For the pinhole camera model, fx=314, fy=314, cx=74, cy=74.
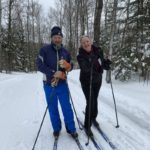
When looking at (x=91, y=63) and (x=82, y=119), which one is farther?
(x=82, y=119)

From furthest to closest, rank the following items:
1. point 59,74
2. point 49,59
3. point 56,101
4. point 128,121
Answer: point 128,121 → point 56,101 → point 49,59 → point 59,74


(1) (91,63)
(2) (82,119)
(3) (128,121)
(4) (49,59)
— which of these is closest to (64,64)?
(4) (49,59)

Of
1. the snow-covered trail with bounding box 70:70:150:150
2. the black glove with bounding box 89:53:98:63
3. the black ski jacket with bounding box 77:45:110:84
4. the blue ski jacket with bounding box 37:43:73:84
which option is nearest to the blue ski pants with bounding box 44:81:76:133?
the blue ski jacket with bounding box 37:43:73:84

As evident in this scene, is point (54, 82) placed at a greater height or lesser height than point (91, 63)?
lesser

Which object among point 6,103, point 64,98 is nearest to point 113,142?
Result: point 64,98

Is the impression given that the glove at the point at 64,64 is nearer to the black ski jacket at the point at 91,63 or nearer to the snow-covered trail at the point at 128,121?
the black ski jacket at the point at 91,63

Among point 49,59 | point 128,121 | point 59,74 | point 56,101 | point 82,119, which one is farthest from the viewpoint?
point 82,119

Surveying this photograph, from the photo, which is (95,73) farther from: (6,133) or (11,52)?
(11,52)

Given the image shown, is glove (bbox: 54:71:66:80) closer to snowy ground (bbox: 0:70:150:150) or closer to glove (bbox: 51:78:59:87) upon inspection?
glove (bbox: 51:78:59:87)

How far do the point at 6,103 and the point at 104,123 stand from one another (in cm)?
462

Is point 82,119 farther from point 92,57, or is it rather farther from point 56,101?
point 92,57

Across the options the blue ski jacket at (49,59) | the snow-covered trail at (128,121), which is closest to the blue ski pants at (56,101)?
the blue ski jacket at (49,59)

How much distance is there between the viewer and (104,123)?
24.5 feet

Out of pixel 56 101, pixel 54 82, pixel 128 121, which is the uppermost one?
pixel 54 82
